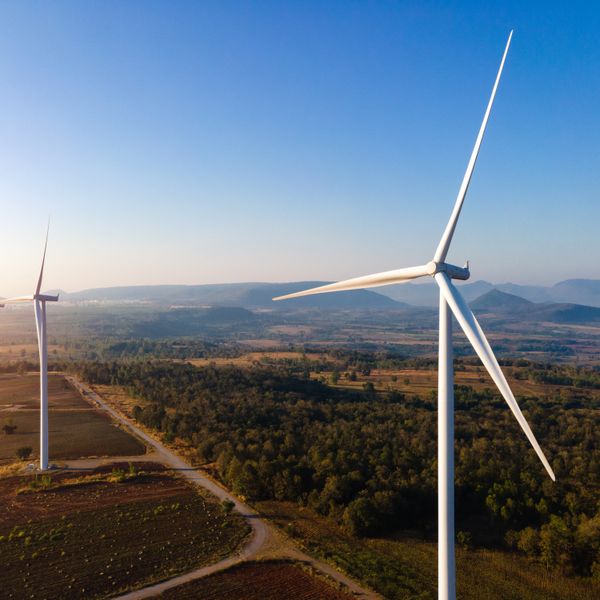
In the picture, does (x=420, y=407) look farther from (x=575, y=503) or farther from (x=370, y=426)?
(x=575, y=503)

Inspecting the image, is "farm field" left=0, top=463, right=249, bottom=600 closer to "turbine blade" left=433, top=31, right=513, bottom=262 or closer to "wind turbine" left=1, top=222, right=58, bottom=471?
"wind turbine" left=1, top=222, right=58, bottom=471

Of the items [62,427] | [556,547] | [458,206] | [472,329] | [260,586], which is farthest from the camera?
[62,427]

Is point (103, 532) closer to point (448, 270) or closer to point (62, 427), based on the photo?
point (448, 270)

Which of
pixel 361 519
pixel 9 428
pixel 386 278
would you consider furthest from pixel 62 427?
pixel 386 278

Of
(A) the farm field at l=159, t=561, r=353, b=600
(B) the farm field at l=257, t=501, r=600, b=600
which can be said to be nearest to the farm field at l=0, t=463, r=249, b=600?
(A) the farm field at l=159, t=561, r=353, b=600

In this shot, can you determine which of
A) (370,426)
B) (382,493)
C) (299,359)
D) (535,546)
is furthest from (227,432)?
(299,359)
